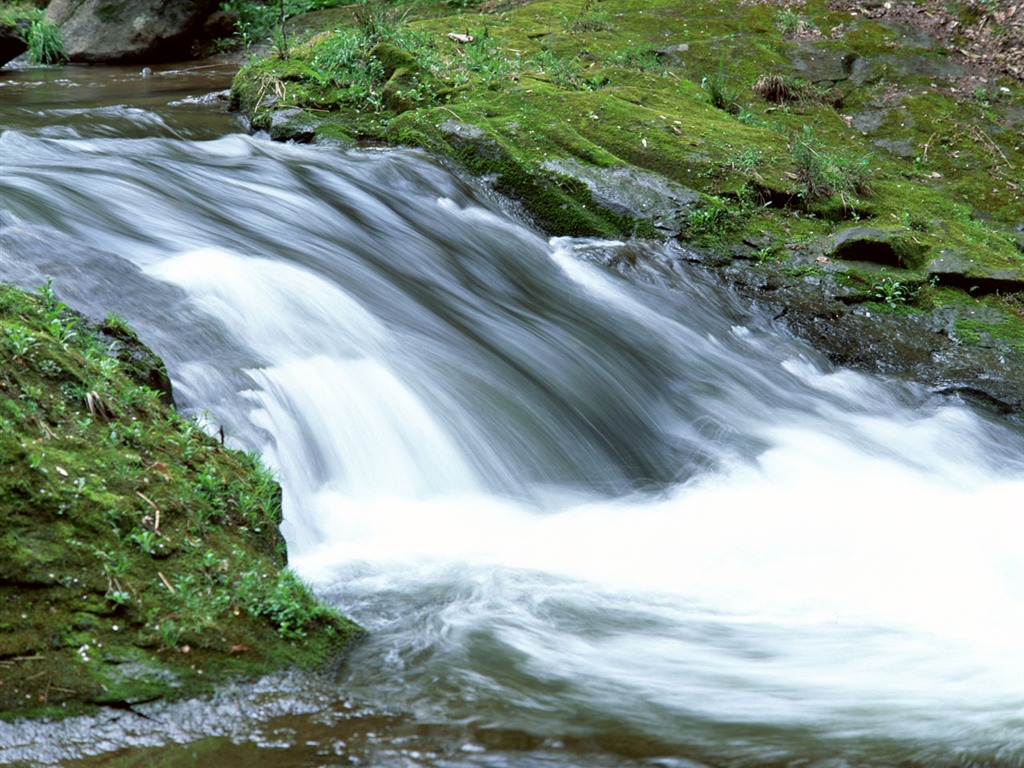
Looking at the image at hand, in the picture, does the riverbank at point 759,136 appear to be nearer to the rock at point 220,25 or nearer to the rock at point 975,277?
the rock at point 975,277

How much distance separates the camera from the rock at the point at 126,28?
14.5 meters

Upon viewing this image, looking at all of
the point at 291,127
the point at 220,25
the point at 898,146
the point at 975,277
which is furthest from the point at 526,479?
the point at 220,25

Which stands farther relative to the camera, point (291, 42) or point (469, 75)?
point (291, 42)

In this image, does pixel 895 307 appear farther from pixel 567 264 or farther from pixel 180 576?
pixel 180 576

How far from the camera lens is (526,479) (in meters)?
5.17

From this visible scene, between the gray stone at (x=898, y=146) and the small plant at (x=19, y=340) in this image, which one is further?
the gray stone at (x=898, y=146)

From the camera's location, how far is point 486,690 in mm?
3000

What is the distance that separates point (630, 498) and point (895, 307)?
3025 mm

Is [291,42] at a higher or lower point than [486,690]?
higher

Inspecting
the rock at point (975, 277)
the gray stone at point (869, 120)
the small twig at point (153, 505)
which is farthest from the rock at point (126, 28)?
the small twig at point (153, 505)

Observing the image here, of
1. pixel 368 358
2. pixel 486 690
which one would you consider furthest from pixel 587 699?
pixel 368 358

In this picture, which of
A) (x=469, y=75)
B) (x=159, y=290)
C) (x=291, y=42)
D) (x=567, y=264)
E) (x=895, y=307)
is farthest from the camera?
(x=291, y=42)

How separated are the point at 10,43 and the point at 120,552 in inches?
499

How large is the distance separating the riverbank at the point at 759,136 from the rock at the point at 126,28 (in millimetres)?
4877
